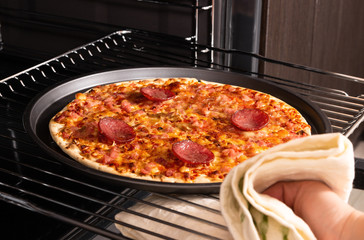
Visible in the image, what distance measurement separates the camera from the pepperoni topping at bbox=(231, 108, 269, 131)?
1315 millimetres

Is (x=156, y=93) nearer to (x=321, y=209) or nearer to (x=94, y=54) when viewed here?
(x=94, y=54)

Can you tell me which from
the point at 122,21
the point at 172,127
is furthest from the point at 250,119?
the point at 122,21

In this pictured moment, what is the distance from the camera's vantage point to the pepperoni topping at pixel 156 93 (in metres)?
1.44

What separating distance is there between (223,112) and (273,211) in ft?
2.17

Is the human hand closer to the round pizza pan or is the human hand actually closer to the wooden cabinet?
the round pizza pan

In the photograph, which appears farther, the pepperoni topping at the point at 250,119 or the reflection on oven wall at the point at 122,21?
the reflection on oven wall at the point at 122,21

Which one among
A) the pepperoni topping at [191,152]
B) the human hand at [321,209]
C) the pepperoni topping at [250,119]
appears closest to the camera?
the human hand at [321,209]

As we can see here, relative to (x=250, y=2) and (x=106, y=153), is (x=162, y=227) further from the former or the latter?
(x=250, y=2)

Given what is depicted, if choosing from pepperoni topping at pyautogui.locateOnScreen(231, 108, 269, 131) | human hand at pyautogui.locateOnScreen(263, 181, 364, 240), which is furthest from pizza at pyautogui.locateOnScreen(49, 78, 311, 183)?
human hand at pyautogui.locateOnScreen(263, 181, 364, 240)

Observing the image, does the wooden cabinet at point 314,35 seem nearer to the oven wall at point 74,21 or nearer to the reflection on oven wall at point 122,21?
the reflection on oven wall at point 122,21

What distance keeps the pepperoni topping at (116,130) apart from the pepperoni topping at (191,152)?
13 centimetres

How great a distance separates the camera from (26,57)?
2062mm

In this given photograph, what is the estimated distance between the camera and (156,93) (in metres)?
1.46

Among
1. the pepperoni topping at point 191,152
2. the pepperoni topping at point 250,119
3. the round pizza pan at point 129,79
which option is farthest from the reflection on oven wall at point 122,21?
the pepperoni topping at point 191,152
